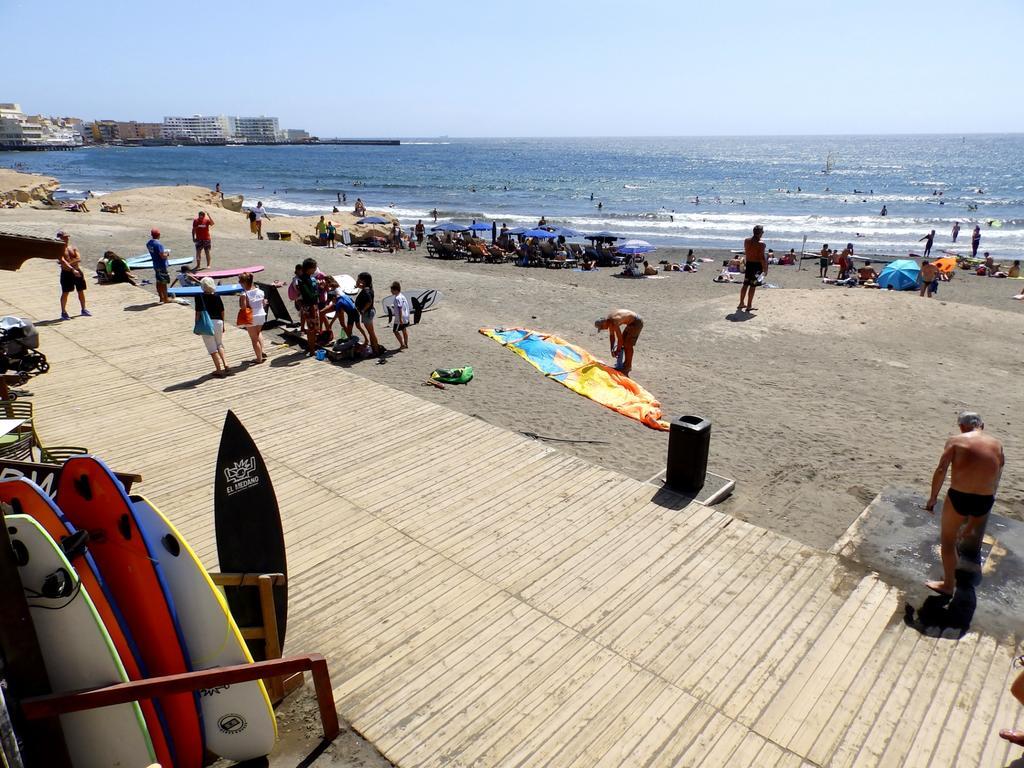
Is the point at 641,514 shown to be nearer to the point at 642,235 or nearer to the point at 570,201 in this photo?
the point at 642,235

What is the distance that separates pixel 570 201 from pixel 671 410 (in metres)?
61.8

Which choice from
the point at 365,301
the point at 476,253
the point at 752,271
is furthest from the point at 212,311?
the point at 476,253

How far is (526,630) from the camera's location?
→ 470 cm

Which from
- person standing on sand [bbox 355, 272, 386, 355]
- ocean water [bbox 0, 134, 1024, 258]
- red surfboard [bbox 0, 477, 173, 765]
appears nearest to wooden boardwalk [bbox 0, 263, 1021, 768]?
red surfboard [bbox 0, 477, 173, 765]

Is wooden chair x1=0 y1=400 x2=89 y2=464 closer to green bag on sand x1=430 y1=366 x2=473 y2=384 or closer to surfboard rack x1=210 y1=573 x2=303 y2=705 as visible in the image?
surfboard rack x1=210 y1=573 x2=303 y2=705

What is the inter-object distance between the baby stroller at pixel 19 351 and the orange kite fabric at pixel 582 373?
7.55 meters

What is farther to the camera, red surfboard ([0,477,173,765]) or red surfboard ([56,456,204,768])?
red surfboard ([56,456,204,768])

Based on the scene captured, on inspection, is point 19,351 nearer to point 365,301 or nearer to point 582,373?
point 365,301

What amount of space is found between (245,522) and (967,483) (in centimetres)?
533

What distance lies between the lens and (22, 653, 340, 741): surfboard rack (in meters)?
2.93

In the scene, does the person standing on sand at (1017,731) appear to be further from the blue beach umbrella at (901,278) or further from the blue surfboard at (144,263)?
the blue beach umbrella at (901,278)

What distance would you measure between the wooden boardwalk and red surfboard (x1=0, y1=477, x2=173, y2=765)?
1.42 metres

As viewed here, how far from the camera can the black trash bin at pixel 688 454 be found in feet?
21.5

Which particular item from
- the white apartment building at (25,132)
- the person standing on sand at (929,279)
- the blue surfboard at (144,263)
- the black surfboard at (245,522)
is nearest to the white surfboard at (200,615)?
the black surfboard at (245,522)
